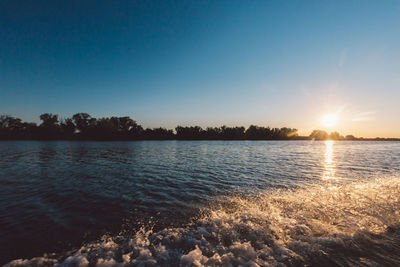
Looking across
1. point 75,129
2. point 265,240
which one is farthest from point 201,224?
point 75,129

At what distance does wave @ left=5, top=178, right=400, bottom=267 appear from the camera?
4.48 metres

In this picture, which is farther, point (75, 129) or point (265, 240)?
point (75, 129)

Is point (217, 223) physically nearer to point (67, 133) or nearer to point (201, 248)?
point (201, 248)

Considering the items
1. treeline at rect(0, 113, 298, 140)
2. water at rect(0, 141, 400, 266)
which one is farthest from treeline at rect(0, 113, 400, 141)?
water at rect(0, 141, 400, 266)

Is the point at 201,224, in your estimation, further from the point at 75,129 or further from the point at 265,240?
the point at 75,129

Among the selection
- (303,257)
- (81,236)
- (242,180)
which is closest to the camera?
(303,257)

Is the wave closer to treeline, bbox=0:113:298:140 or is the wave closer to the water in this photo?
the water

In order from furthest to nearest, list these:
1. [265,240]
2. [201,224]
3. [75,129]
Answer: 1. [75,129]
2. [201,224]
3. [265,240]

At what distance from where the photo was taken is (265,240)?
5.43 m

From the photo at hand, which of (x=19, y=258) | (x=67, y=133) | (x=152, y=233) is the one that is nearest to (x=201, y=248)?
(x=152, y=233)

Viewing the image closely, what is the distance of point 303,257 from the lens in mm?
4555

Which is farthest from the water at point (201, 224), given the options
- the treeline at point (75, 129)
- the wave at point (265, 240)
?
the treeline at point (75, 129)

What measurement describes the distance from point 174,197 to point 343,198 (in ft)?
33.3

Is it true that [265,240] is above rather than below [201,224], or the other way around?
above
